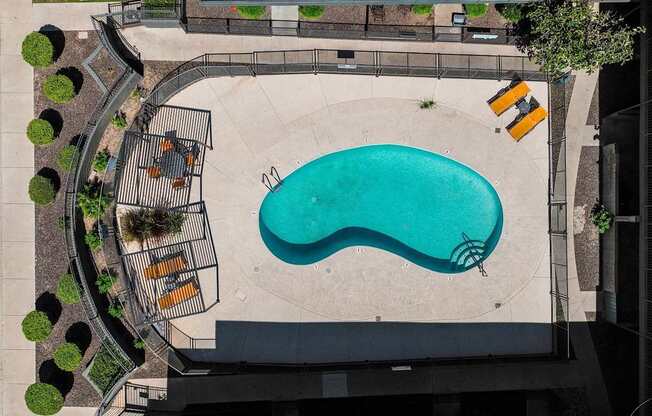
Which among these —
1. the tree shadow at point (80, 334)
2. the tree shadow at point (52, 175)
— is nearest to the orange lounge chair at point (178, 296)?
the tree shadow at point (80, 334)

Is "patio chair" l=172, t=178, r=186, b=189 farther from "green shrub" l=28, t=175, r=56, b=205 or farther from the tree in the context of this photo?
the tree

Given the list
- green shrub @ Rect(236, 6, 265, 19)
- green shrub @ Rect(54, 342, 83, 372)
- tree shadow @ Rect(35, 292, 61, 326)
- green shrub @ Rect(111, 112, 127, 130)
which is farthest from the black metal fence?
green shrub @ Rect(54, 342, 83, 372)

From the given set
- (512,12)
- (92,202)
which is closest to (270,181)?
(92,202)

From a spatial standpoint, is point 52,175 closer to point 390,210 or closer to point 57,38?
point 57,38

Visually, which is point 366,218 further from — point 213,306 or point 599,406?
point 599,406

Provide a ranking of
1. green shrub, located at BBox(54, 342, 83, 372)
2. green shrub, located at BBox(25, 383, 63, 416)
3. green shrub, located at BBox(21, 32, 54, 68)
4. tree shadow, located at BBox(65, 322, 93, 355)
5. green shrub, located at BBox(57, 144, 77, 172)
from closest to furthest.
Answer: green shrub, located at BBox(21, 32, 54, 68), green shrub, located at BBox(25, 383, 63, 416), green shrub, located at BBox(54, 342, 83, 372), green shrub, located at BBox(57, 144, 77, 172), tree shadow, located at BBox(65, 322, 93, 355)

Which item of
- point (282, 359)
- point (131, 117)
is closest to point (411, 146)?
point (282, 359)
